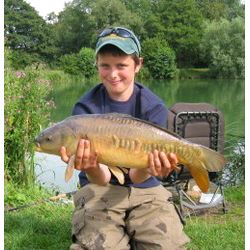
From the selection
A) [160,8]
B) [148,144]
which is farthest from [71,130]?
[160,8]

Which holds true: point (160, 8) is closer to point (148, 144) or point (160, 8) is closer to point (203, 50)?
point (203, 50)

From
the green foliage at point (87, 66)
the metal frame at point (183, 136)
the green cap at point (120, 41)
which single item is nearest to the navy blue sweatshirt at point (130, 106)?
the green cap at point (120, 41)

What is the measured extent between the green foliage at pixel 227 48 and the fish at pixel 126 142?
21.6m

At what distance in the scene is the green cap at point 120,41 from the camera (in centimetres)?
182

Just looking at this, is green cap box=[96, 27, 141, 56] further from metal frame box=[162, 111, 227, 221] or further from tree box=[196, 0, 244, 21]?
tree box=[196, 0, 244, 21]

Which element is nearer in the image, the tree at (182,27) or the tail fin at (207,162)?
the tail fin at (207,162)

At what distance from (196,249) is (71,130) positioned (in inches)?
41.5

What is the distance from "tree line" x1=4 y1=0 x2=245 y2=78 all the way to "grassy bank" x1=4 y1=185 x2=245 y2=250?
18.6 metres

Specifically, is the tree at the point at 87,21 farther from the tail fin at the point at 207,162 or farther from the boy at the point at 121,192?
the tail fin at the point at 207,162

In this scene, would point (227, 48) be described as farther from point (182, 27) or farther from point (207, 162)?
point (207, 162)

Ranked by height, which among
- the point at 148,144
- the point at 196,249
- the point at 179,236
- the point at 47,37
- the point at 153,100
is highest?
the point at 47,37

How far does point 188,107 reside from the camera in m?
3.09

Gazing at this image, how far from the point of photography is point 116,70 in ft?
6.03
